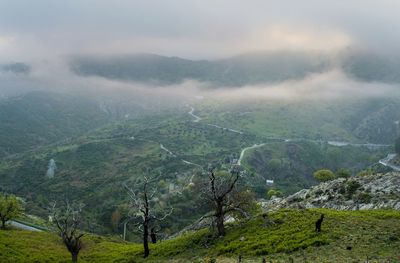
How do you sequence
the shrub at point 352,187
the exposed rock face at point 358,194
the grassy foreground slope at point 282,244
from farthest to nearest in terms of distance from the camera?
the shrub at point 352,187
the exposed rock face at point 358,194
the grassy foreground slope at point 282,244

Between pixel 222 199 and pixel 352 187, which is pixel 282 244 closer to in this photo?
pixel 222 199

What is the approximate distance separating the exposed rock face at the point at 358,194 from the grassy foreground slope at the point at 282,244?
73.7ft

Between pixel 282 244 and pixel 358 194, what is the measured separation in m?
45.5

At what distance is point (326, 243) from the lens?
53312 millimetres

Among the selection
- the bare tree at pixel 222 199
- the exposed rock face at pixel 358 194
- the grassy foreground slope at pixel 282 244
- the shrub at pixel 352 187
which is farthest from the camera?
the shrub at pixel 352 187

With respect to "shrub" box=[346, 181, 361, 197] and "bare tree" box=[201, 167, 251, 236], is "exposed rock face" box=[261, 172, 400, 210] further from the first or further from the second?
"bare tree" box=[201, 167, 251, 236]

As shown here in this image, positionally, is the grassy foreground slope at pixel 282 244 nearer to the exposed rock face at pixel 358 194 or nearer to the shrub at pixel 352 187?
the exposed rock face at pixel 358 194

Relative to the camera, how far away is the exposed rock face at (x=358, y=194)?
88000 mm

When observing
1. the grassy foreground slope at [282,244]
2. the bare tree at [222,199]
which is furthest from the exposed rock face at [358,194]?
the bare tree at [222,199]

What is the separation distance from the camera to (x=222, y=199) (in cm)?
6850

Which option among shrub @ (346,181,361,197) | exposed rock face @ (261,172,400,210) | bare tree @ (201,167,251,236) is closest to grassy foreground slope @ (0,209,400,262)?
bare tree @ (201,167,251,236)

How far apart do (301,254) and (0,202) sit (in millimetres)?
90953

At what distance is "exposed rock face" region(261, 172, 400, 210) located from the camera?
289 ft

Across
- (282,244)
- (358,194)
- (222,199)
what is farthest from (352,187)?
(282,244)
